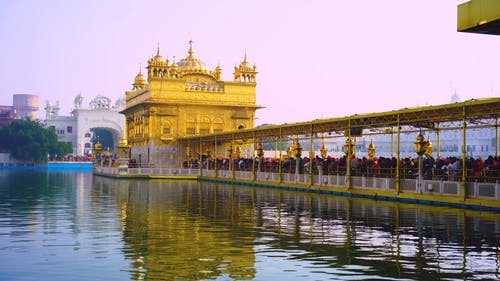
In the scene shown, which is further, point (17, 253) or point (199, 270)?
point (17, 253)

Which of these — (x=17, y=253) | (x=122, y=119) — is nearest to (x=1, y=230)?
(x=17, y=253)

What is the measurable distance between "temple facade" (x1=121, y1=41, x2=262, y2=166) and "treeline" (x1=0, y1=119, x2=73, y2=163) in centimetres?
4420

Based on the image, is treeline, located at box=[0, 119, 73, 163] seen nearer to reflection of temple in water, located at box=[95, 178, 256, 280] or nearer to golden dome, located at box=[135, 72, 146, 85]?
golden dome, located at box=[135, 72, 146, 85]

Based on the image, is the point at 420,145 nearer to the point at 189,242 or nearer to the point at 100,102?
the point at 189,242

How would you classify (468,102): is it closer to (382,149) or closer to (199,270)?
(199,270)

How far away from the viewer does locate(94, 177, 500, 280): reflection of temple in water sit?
11.1m

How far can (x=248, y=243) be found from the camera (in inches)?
542

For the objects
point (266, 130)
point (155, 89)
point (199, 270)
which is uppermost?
point (155, 89)

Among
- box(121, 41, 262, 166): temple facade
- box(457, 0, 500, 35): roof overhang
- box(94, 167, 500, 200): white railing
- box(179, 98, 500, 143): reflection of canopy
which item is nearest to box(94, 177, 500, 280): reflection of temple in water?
box(94, 167, 500, 200): white railing

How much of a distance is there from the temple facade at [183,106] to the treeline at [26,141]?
44.2 m

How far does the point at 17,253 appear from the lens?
40.6 ft

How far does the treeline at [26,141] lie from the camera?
108 m

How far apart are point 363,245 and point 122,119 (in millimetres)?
124858

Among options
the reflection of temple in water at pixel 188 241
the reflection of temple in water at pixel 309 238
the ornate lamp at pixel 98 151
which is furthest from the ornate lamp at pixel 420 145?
the ornate lamp at pixel 98 151
